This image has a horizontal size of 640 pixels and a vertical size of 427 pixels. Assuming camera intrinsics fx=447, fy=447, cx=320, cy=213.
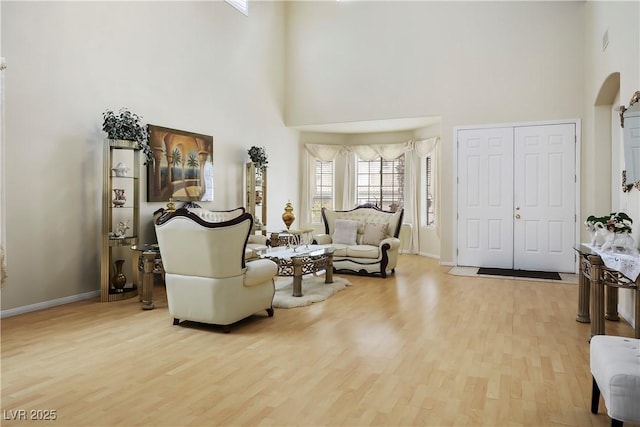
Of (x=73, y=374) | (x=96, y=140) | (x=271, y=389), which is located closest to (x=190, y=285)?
(x=73, y=374)

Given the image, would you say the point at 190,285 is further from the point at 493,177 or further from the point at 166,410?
the point at 493,177

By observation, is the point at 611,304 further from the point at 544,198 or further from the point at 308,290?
the point at 308,290

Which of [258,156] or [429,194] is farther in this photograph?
[429,194]

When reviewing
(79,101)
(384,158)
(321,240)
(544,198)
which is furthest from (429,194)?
(79,101)

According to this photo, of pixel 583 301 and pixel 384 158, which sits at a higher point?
pixel 384 158

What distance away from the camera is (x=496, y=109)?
7.71 metres

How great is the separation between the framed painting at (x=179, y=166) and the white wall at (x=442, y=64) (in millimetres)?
2893

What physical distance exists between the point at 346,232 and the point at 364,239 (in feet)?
1.04

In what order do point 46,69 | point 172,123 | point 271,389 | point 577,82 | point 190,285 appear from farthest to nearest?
point 577,82, point 172,123, point 46,69, point 190,285, point 271,389

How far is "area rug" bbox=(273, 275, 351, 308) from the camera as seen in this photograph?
16.6 feet

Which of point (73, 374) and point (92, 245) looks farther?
point (92, 245)

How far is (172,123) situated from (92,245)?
219 centimetres

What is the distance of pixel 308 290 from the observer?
575cm

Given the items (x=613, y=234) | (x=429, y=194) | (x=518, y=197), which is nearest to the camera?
(x=613, y=234)
